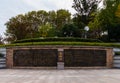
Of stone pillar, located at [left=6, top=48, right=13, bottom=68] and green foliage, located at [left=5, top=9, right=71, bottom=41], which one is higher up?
green foliage, located at [left=5, top=9, right=71, bottom=41]

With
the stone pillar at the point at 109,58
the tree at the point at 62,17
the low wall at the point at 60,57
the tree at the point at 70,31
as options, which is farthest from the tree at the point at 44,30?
the stone pillar at the point at 109,58

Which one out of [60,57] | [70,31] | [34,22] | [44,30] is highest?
[34,22]

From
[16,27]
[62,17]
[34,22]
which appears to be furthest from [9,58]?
[62,17]

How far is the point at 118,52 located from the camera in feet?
107

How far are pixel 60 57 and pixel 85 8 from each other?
44571 millimetres

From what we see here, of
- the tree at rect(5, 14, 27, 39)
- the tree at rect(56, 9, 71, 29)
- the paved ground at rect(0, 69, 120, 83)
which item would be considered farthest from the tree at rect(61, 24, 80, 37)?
the paved ground at rect(0, 69, 120, 83)

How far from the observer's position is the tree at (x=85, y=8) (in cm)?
7306

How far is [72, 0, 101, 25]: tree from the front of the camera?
240ft

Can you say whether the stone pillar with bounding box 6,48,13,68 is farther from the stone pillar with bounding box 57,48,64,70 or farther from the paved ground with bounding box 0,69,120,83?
the paved ground with bounding box 0,69,120,83

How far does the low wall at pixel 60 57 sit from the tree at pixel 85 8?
41869mm

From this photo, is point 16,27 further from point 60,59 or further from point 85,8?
point 60,59

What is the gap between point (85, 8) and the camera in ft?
243

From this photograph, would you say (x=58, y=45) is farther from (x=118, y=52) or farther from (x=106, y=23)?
(x=106, y=23)

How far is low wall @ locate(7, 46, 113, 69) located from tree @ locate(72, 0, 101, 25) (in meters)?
41.9
